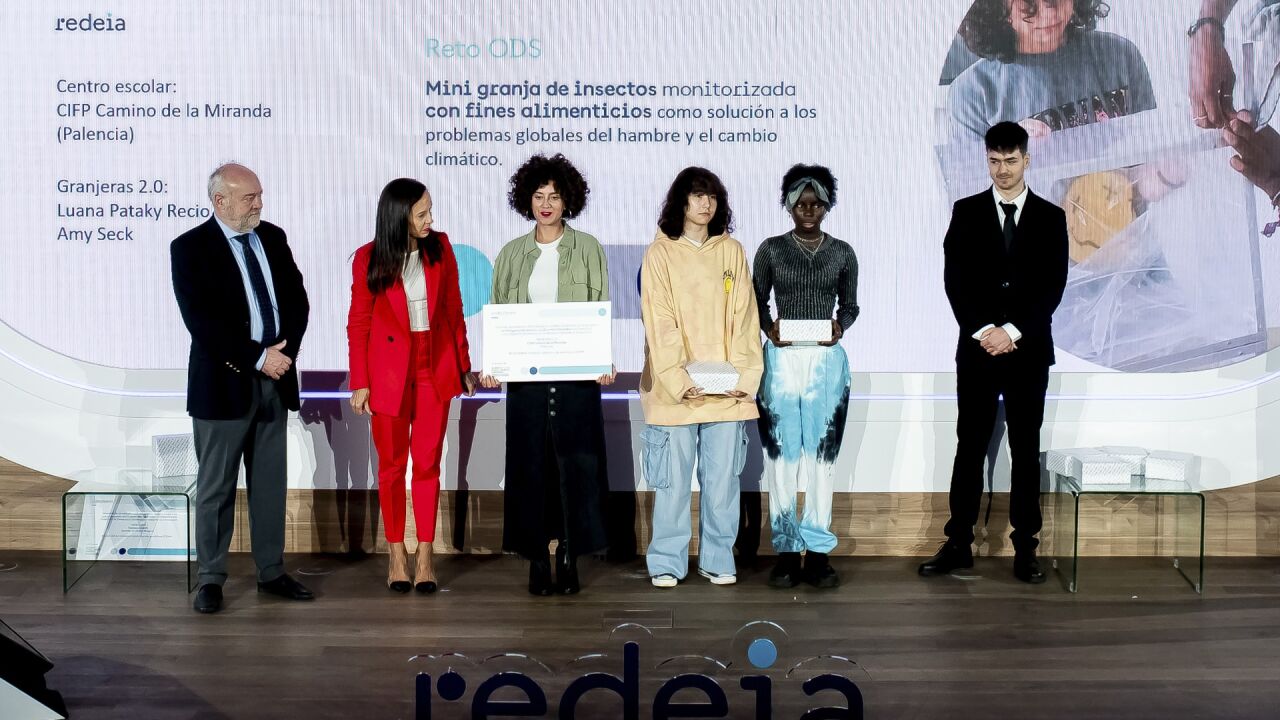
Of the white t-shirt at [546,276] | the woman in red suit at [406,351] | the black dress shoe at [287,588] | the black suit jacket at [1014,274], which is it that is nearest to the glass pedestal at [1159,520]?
the black suit jacket at [1014,274]

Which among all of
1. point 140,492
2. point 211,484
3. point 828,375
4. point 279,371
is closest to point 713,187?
point 828,375

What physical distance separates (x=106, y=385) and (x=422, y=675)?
2.93 metres

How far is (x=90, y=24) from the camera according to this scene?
5383 mm

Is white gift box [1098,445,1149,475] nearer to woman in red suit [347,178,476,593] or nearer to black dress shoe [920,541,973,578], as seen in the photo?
black dress shoe [920,541,973,578]

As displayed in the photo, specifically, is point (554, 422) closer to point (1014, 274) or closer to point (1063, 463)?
point (1014, 274)

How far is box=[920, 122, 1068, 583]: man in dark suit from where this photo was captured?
16.1 ft

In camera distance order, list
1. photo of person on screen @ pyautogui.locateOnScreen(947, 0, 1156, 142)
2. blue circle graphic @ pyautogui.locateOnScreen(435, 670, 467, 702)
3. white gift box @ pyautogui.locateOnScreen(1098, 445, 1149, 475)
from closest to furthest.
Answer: blue circle graphic @ pyautogui.locateOnScreen(435, 670, 467, 702), white gift box @ pyautogui.locateOnScreen(1098, 445, 1149, 475), photo of person on screen @ pyautogui.locateOnScreen(947, 0, 1156, 142)

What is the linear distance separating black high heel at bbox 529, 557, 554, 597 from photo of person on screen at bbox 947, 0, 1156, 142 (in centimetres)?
247

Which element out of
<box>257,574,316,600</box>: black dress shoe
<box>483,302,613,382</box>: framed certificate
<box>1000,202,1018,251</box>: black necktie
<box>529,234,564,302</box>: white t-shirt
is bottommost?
<box>257,574,316,600</box>: black dress shoe

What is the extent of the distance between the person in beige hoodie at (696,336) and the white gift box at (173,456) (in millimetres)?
1826

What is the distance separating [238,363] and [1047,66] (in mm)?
3355

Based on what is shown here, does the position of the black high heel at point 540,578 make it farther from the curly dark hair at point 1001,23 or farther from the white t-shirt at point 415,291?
the curly dark hair at point 1001,23

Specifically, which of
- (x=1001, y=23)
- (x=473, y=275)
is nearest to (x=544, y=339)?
(x=473, y=275)

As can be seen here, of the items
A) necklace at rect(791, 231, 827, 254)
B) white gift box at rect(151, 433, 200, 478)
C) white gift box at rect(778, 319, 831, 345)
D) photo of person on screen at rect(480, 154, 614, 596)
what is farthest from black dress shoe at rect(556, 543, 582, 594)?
white gift box at rect(151, 433, 200, 478)
